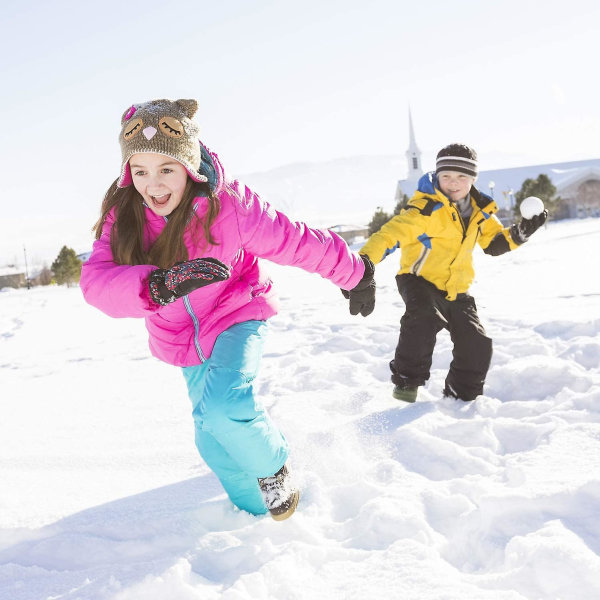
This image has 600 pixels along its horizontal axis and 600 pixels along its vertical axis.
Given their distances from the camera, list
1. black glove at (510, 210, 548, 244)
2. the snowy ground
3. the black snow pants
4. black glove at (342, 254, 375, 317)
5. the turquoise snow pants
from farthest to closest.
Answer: black glove at (510, 210, 548, 244)
the black snow pants
black glove at (342, 254, 375, 317)
the turquoise snow pants
the snowy ground

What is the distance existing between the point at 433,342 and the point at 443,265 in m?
0.50

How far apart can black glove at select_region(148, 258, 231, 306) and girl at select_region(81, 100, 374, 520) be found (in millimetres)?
59

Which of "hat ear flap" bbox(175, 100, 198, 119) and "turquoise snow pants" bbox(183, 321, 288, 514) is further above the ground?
"hat ear flap" bbox(175, 100, 198, 119)

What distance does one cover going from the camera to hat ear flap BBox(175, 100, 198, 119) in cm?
241

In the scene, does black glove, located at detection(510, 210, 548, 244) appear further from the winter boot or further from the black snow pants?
the winter boot

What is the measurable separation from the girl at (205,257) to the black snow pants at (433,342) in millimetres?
1276

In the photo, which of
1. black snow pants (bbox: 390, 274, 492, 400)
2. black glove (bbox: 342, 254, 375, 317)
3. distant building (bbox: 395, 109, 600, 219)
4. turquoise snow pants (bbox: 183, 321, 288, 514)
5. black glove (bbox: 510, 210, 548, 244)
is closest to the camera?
turquoise snow pants (bbox: 183, 321, 288, 514)

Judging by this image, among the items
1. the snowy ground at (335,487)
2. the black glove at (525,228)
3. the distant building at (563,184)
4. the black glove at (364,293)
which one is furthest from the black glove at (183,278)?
the distant building at (563,184)

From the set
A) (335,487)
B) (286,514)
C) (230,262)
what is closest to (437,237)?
(230,262)

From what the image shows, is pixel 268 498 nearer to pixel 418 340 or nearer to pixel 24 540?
pixel 24 540

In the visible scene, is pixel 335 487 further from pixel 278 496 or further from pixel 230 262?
pixel 230 262

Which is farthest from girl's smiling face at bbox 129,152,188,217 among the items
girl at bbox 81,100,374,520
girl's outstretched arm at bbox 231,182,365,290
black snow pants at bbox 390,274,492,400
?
black snow pants at bbox 390,274,492,400

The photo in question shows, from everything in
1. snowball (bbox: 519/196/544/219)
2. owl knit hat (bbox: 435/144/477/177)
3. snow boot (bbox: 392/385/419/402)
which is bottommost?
snow boot (bbox: 392/385/419/402)

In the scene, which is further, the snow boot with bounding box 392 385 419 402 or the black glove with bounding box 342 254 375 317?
the snow boot with bounding box 392 385 419 402
